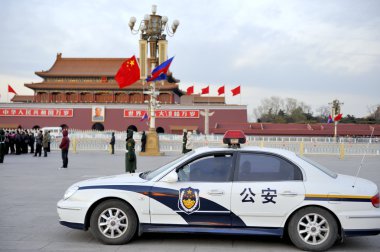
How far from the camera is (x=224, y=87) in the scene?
146 ft

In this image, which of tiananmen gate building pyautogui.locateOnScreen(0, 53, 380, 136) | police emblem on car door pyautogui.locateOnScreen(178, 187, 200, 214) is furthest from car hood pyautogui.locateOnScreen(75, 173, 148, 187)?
tiananmen gate building pyautogui.locateOnScreen(0, 53, 380, 136)

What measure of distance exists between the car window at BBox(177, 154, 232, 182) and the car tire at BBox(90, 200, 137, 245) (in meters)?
0.77

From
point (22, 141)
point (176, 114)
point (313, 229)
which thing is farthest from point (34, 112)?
point (313, 229)

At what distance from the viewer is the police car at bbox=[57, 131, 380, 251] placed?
4.96 meters

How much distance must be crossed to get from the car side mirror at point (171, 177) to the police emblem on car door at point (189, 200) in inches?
6.3

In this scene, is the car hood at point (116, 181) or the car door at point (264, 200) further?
the car hood at point (116, 181)

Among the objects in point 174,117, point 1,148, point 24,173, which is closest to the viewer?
point 24,173

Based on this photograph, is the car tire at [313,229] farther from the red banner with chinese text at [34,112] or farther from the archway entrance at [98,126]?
the red banner with chinese text at [34,112]

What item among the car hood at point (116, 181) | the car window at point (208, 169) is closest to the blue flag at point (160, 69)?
the car hood at point (116, 181)

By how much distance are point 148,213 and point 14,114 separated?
159 feet

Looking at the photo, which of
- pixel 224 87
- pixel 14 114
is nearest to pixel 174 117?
pixel 224 87

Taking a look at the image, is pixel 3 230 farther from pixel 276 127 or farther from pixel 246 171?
pixel 276 127

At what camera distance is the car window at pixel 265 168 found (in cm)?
518

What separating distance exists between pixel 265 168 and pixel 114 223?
6.42 feet
